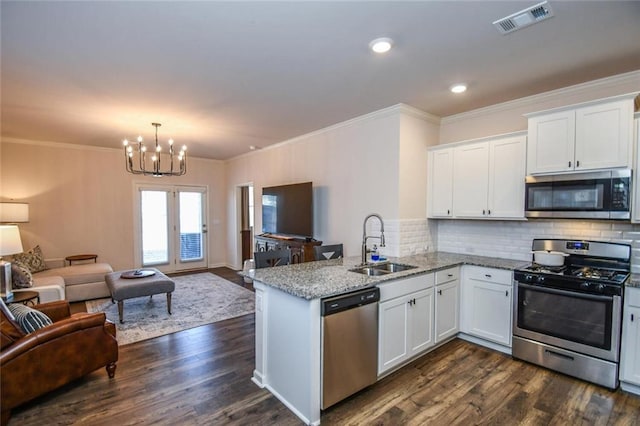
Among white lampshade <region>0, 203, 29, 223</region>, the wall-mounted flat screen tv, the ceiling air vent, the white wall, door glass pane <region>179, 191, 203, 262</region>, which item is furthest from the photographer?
door glass pane <region>179, 191, 203, 262</region>

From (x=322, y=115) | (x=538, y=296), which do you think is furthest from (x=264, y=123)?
(x=538, y=296)

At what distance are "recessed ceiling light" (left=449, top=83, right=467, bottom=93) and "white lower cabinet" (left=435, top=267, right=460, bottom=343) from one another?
6.27 ft

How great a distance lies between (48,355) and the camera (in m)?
2.35

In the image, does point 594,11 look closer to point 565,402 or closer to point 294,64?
point 294,64

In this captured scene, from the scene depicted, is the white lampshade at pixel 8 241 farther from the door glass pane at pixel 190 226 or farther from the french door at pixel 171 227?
the door glass pane at pixel 190 226

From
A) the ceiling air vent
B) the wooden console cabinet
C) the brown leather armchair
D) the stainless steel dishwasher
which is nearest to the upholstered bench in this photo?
the brown leather armchair

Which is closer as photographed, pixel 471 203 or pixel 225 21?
pixel 225 21

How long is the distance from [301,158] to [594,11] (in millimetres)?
3994

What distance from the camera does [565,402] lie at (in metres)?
2.43

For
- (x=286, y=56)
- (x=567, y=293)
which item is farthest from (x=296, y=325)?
(x=567, y=293)

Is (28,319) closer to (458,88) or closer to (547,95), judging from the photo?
(458,88)

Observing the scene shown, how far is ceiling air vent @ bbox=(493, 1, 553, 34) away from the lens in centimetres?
196

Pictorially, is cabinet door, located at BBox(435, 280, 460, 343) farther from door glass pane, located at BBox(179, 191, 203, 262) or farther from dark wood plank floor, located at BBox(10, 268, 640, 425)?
door glass pane, located at BBox(179, 191, 203, 262)

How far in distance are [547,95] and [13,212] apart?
7.86 metres
